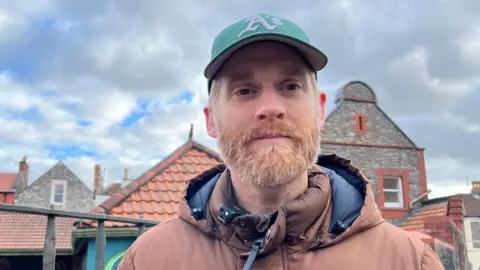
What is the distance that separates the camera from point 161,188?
7.82m

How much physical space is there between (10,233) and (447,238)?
45.1 feet

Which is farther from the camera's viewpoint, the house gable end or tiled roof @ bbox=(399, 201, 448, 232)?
the house gable end

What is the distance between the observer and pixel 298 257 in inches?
55.9

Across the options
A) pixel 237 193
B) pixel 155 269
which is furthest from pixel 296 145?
pixel 155 269

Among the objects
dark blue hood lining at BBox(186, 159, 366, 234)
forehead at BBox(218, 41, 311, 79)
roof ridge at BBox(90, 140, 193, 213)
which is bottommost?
dark blue hood lining at BBox(186, 159, 366, 234)

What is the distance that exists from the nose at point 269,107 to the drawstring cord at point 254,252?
1.40 ft

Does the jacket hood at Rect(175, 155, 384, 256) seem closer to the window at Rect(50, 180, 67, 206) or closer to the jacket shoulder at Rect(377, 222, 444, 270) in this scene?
the jacket shoulder at Rect(377, 222, 444, 270)

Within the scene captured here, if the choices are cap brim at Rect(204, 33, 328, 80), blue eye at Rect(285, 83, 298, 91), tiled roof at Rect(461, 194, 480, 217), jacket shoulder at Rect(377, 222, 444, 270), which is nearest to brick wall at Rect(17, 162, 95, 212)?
tiled roof at Rect(461, 194, 480, 217)

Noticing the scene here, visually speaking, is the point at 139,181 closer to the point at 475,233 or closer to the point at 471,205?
the point at 475,233

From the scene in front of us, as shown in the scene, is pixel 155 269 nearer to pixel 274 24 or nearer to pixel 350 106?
pixel 274 24

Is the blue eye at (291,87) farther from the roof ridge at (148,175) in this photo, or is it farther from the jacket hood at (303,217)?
the roof ridge at (148,175)

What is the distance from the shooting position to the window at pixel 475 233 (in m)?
18.5

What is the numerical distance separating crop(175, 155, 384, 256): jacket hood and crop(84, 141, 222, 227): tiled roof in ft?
17.1

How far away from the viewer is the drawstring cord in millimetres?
1348
